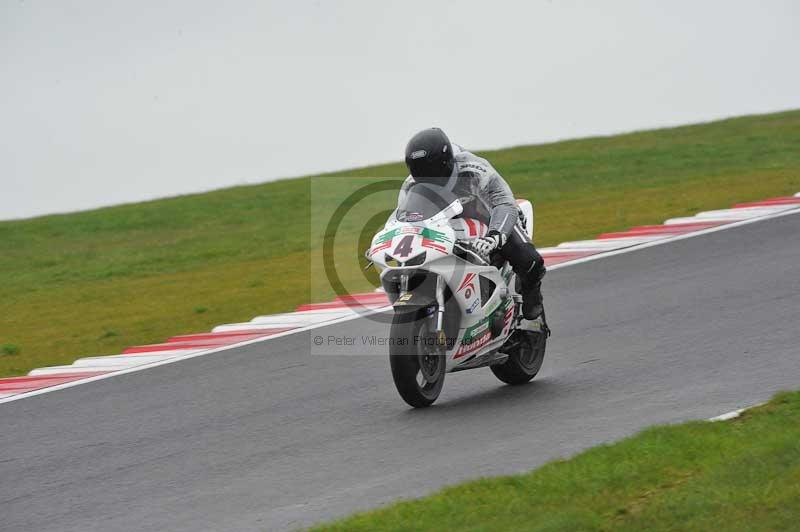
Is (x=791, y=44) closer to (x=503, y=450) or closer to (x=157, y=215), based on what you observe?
(x=157, y=215)

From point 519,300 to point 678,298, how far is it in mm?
2570

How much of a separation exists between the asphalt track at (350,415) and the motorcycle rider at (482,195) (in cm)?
78

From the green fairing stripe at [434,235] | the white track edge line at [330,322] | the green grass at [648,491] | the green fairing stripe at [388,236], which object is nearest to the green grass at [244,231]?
the white track edge line at [330,322]

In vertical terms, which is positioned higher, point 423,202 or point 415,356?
point 423,202

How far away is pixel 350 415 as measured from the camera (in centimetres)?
769

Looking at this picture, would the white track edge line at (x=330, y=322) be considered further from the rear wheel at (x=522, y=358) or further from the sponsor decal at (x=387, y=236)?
the sponsor decal at (x=387, y=236)

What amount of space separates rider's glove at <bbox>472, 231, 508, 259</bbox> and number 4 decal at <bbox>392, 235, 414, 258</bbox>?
0.41 metres

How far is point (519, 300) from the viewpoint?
26.5 feet

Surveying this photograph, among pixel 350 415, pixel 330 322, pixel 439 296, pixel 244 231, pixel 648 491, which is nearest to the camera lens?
pixel 648 491

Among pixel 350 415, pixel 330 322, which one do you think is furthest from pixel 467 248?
pixel 330 322

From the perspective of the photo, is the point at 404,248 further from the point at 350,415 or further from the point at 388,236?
the point at 350,415

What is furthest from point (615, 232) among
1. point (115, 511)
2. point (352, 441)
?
point (115, 511)

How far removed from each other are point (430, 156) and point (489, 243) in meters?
0.64

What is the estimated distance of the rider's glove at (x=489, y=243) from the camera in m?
7.37
